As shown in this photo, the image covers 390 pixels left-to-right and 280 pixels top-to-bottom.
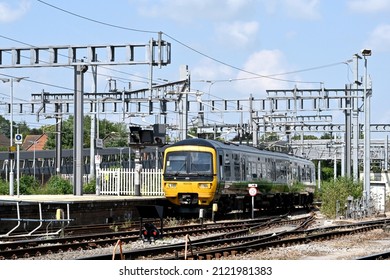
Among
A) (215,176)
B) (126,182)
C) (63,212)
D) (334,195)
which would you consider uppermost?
(215,176)

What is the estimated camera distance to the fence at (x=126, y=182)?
38656mm

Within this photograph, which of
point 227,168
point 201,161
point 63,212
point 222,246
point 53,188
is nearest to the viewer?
point 222,246

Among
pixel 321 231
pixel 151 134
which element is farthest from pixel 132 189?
pixel 321 231

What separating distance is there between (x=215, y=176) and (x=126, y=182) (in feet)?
27.0

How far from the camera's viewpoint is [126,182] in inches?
1564

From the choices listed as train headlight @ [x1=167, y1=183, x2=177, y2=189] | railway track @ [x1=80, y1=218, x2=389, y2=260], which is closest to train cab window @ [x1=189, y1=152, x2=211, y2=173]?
train headlight @ [x1=167, y1=183, x2=177, y2=189]

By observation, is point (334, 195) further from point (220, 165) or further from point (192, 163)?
point (192, 163)

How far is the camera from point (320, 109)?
51.2m

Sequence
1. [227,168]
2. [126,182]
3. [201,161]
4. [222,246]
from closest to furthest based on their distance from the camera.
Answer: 1. [222,246]
2. [201,161]
3. [227,168]
4. [126,182]

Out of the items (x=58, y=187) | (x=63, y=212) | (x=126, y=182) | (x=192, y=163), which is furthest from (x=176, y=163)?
(x=58, y=187)

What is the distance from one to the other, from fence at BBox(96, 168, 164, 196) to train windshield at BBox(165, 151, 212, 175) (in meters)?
5.97

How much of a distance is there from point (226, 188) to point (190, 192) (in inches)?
80.6

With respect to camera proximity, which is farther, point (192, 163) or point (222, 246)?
point (192, 163)

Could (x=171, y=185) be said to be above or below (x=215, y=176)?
below
